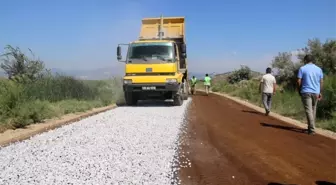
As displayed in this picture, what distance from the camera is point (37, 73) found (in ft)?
56.3

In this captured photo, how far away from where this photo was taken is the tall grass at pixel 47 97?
1090 centimetres

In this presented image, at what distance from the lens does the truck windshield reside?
16.9 m

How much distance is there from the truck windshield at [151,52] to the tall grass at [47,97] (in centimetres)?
302

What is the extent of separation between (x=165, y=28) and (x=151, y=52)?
4852 mm

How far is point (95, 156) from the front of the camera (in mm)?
6641

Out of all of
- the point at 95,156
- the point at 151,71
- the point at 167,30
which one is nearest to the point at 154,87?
the point at 151,71

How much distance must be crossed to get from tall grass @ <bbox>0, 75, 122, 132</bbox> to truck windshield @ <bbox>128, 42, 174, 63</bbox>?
9.91ft

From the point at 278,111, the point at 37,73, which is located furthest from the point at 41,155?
the point at 278,111

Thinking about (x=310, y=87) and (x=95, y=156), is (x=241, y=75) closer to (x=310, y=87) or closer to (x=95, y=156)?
(x=310, y=87)

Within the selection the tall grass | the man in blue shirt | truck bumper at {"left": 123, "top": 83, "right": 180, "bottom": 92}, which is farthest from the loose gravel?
truck bumper at {"left": 123, "top": 83, "right": 180, "bottom": 92}

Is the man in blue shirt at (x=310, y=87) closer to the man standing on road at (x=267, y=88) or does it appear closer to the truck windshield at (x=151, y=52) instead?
the man standing on road at (x=267, y=88)

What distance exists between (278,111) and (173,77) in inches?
195

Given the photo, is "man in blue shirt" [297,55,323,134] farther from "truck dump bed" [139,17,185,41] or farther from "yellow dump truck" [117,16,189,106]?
"truck dump bed" [139,17,185,41]

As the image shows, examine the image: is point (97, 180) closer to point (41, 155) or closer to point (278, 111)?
point (41, 155)
